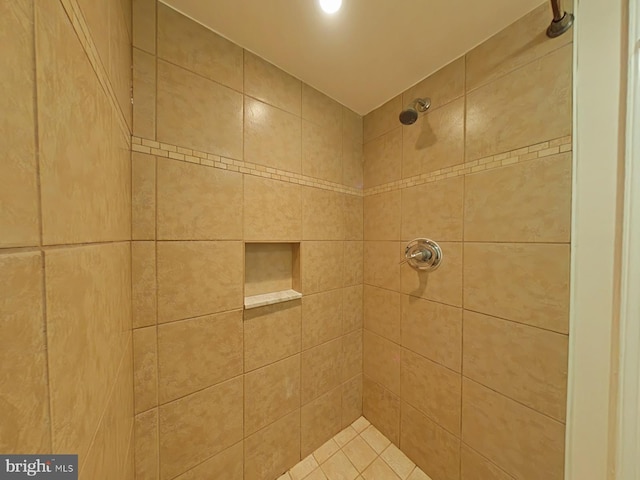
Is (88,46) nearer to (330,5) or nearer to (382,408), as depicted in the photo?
(330,5)

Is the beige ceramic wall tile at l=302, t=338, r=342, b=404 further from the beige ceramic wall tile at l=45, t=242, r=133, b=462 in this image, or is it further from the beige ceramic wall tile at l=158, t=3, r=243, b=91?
the beige ceramic wall tile at l=158, t=3, r=243, b=91

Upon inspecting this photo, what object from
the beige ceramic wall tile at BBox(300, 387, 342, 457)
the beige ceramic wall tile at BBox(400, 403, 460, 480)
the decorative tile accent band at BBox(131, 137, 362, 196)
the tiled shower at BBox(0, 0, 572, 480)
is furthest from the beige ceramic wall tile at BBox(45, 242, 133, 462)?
the beige ceramic wall tile at BBox(400, 403, 460, 480)

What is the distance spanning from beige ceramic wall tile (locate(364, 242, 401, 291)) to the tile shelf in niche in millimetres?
489

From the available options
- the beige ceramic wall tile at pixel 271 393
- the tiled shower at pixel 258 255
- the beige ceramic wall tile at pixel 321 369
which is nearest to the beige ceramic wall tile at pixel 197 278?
the tiled shower at pixel 258 255

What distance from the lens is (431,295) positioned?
102 centimetres

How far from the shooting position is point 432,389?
3.32ft

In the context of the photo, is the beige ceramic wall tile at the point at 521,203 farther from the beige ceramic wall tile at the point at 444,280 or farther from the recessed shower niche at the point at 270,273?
the recessed shower niche at the point at 270,273

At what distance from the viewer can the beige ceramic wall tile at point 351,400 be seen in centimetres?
127

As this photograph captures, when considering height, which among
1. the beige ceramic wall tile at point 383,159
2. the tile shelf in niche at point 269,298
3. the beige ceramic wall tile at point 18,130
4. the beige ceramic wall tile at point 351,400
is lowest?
the beige ceramic wall tile at point 351,400

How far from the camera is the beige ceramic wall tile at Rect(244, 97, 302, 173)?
3.01 feet

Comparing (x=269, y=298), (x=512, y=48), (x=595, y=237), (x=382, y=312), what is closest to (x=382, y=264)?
(x=382, y=312)

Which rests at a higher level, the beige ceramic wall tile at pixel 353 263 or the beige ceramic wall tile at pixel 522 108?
the beige ceramic wall tile at pixel 522 108

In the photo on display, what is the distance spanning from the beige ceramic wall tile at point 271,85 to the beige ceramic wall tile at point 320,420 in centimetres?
154

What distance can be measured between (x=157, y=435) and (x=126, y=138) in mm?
984
